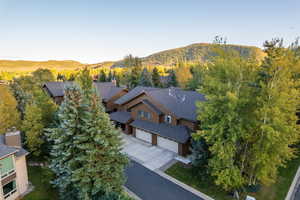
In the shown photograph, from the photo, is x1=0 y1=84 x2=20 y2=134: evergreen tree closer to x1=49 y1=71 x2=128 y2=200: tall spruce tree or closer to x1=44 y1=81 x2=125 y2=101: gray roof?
x1=49 y1=71 x2=128 y2=200: tall spruce tree

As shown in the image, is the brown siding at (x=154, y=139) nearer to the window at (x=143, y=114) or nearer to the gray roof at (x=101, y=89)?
the window at (x=143, y=114)

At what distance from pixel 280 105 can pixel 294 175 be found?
8872mm

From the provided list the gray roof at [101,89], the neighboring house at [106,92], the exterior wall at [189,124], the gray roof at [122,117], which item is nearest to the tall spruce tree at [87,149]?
the exterior wall at [189,124]

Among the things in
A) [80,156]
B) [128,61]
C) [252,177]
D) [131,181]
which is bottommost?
[131,181]

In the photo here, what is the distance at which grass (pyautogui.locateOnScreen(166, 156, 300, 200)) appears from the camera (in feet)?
38.6

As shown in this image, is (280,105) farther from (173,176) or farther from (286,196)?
(173,176)

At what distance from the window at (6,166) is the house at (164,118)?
12.8 m

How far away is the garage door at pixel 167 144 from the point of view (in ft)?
59.3

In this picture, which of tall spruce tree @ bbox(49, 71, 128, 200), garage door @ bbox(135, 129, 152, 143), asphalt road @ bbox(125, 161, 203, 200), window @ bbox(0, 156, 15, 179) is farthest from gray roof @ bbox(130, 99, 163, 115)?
window @ bbox(0, 156, 15, 179)

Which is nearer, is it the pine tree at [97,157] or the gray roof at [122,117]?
the pine tree at [97,157]

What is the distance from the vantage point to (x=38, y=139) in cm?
1507

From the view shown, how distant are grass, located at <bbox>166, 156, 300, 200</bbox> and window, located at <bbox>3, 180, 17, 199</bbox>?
39.8 ft

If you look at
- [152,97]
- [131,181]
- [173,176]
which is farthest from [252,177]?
[152,97]

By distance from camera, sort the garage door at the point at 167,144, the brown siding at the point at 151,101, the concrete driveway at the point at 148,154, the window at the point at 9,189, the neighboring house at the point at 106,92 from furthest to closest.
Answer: the neighboring house at the point at 106,92 < the brown siding at the point at 151,101 < the garage door at the point at 167,144 < the concrete driveway at the point at 148,154 < the window at the point at 9,189
